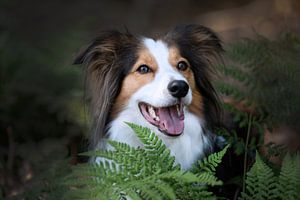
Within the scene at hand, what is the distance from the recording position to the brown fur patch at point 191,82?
455 centimetres

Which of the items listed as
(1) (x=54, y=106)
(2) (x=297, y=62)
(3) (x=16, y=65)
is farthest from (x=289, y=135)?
(3) (x=16, y=65)

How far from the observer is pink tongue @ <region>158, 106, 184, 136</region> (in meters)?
4.32

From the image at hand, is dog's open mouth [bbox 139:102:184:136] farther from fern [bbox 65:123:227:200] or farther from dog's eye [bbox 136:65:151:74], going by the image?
fern [bbox 65:123:227:200]

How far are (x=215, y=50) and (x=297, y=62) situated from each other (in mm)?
694

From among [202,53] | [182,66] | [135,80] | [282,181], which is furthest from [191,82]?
[282,181]

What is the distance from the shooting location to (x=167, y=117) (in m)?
4.38

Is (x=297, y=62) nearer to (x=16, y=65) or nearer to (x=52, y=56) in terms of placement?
(x=16, y=65)

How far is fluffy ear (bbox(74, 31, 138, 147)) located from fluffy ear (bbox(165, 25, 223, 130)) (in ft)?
1.22

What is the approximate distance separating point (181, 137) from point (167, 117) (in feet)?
0.86

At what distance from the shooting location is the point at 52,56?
796 cm

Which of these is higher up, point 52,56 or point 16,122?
point 52,56

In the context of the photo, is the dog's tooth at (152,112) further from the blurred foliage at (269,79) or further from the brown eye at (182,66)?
the blurred foliage at (269,79)

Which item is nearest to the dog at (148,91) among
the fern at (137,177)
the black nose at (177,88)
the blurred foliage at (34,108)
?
the black nose at (177,88)

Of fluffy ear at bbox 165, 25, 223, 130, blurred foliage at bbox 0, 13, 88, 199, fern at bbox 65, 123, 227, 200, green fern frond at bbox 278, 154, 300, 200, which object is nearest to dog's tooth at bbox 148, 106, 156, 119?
fluffy ear at bbox 165, 25, 223, 130
